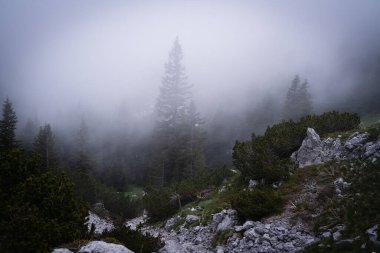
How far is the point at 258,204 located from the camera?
40.8 feet

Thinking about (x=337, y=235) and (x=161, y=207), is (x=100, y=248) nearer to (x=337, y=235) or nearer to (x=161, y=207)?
(x=337, y=235)

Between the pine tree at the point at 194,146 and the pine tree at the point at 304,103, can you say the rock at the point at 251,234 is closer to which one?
the pine tree at the point at 194,146

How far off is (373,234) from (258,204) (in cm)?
560

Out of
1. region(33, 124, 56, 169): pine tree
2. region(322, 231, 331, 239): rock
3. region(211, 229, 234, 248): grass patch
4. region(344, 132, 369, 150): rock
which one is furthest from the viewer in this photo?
region(33, 124, 56, 169): pine tree

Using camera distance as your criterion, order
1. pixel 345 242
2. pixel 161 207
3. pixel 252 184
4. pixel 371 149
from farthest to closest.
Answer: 1. pixel 161 207
2. pixel 252 184
3. pixel 371 149
4. pixel 345 242

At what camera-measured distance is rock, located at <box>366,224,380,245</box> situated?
270 inches

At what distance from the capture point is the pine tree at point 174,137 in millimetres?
41219

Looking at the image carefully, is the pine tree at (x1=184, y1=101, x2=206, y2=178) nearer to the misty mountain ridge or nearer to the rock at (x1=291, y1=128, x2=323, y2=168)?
the misty mountain ridge

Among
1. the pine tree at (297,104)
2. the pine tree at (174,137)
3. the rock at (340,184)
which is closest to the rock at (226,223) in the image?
the rock at (340,184)

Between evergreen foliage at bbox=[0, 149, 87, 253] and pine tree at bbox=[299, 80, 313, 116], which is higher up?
pine tree at bbox=[299, 80, 313, 116]

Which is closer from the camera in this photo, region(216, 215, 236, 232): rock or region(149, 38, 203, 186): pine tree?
region(216, 215, 236, 232): rock

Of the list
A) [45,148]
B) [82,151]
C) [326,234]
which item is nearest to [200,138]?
[82,151]

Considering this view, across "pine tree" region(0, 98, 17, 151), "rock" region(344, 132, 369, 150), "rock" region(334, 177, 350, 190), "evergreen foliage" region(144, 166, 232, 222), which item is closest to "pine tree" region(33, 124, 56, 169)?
"pine tree" region(0, 98, 17, 151)

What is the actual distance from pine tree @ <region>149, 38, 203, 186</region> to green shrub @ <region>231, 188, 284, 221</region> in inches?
982
